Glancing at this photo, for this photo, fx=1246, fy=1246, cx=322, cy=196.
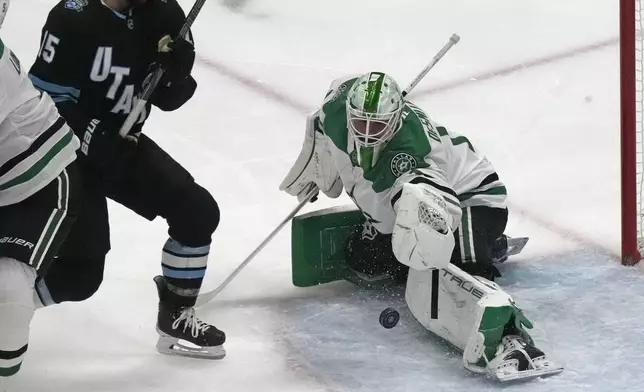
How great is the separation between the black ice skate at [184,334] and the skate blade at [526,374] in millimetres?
586

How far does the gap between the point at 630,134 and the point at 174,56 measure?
125 cm

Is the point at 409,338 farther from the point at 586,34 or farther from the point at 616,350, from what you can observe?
the point at 586,34

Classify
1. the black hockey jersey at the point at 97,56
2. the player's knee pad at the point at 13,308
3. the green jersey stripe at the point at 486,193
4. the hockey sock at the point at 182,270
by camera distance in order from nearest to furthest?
the player's knee pad at the point at 13,308 → the black hockey jersey at the point at 97,56 → the hockey sock at the point at 182,270 → the green jersey stripe at the point at 486,193

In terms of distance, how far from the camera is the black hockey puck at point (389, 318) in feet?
8.96

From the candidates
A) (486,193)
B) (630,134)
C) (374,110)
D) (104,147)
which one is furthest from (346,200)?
(104,147)

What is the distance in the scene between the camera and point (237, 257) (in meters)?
3.18

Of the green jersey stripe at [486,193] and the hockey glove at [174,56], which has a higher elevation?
the hockey glove at [174,56]

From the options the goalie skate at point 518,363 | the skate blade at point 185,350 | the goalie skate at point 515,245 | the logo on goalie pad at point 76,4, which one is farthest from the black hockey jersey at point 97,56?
the goalie skate at point 515,245

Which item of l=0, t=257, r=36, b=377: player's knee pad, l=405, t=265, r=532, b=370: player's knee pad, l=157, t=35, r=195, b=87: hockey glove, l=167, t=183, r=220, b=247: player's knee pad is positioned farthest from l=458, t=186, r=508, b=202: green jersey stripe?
l=0, t=257, r=36, b=377: player's knee pad

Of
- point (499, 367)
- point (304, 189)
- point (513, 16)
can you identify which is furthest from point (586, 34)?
point (499, 367)

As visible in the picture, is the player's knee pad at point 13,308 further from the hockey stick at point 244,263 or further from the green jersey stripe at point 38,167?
the hockey stick at point 244,263

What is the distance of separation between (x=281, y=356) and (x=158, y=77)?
0.66 metres

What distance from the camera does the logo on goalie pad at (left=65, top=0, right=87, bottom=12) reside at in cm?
240

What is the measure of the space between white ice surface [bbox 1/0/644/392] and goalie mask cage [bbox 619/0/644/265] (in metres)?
0.08
